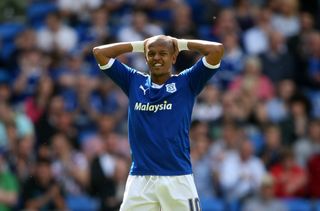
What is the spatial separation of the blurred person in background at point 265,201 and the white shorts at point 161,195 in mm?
5819

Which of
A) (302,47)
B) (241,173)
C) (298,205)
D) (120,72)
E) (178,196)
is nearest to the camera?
(178,196)

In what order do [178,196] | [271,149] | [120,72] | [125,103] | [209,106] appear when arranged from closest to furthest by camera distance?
[178,196] < [120,72] < [271,149] < [209,106] < [125,103]

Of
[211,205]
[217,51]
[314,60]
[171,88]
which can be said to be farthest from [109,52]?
[314,60]

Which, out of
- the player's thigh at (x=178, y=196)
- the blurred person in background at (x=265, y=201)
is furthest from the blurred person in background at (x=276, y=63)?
the player's thigh at (x=178, y=196)

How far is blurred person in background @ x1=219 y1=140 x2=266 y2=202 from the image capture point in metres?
14.6

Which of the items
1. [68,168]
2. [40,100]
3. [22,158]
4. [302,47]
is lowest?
[68,168]

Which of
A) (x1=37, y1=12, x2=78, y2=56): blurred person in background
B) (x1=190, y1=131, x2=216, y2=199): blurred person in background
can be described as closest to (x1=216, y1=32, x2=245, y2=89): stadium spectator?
(x1=190, y1=131, x2=216, y2=199): blurred person in background

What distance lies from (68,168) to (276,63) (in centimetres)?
440

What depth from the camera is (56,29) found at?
684 inches

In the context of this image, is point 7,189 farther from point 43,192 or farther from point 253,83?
point 253,83

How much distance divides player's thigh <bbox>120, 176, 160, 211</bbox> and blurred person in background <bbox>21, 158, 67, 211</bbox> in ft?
19.3

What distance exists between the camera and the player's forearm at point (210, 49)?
28.0ft

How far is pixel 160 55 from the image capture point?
8453 millimetres

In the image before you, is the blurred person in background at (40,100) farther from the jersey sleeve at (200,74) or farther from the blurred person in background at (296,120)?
the jersey sleeve at (200,74)
